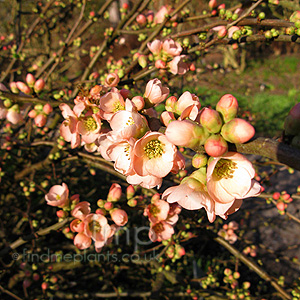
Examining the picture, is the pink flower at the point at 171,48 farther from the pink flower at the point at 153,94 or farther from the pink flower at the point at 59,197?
the pink flower at the point at 59,197

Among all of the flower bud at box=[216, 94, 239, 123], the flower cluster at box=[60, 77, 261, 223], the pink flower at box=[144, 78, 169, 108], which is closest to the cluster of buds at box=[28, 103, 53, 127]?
the flower cluster at box=[60, 77, 261, 223]

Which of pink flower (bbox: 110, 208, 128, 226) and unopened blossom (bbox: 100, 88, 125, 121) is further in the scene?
pink flower (bbox: 110, 208, 128, 226)

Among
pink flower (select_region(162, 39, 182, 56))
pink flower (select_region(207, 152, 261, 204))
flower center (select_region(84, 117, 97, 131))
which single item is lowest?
pink flower (select_region(207, 152, 261, 204))

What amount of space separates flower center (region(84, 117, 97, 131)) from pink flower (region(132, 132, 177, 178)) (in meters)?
0.43

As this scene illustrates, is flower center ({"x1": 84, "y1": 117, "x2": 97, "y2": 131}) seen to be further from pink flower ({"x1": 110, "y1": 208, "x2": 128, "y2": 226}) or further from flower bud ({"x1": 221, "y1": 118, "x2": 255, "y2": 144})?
flower bud ({"x1": 221, "y1": 118, "x2": 255, "y2": 144})

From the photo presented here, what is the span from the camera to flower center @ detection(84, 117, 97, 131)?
3.93 ft

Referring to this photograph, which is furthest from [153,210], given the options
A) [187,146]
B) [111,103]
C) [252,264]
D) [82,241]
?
[252,264]

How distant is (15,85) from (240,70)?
12.2 m

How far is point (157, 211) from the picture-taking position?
1425 millimetres

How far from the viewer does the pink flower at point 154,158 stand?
2.67 ft

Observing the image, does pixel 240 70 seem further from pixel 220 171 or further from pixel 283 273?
pixel 220 171

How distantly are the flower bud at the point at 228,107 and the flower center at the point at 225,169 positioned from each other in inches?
7.2

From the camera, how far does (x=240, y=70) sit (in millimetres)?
11891

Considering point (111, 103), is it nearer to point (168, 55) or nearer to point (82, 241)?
point (168, 55)
